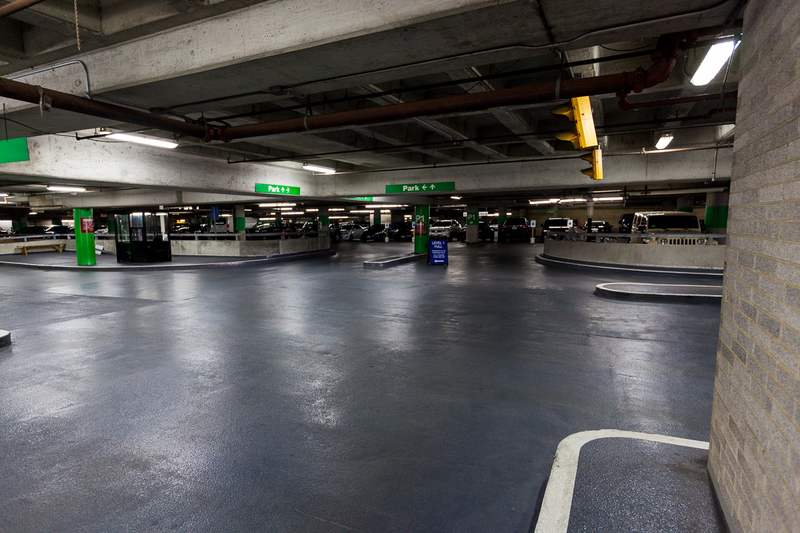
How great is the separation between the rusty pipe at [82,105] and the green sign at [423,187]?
10.9 m

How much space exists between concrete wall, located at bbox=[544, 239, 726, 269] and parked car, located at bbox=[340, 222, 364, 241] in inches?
934

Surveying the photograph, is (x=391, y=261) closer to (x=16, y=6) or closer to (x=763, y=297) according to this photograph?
(x=16, y=6)

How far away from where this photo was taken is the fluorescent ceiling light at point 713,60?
4.41 m

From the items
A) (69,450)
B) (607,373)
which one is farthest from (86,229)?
(607,373)

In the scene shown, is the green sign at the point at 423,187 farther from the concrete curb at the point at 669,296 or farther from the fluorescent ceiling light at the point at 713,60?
the fluorescent ceiling light at the point at 713,60

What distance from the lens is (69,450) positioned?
10.3 feet

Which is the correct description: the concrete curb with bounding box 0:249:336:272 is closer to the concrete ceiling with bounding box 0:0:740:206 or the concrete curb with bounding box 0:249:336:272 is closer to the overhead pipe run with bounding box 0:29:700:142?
the concrete ceiling with bounding box 0:0:740:206

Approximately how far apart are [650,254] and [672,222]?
6.95ft

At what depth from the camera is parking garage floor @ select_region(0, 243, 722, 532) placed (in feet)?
8.23

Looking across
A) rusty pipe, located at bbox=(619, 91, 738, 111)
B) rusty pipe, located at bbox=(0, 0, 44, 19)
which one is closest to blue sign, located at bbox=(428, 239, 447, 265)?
rusty pipe, located at bbox=(619, 91, 738, 111)

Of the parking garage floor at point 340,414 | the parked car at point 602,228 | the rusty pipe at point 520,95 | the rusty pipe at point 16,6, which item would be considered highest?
the rusty pipe at point 16,6

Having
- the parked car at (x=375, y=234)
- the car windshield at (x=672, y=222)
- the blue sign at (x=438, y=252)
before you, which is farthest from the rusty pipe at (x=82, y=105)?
the parked car at (x=375, y=234)

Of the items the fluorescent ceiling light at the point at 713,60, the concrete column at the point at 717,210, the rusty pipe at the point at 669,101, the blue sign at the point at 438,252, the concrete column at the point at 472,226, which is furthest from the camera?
the concrete column at the point at 472,226

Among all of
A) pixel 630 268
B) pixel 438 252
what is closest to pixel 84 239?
pixel 438 252
